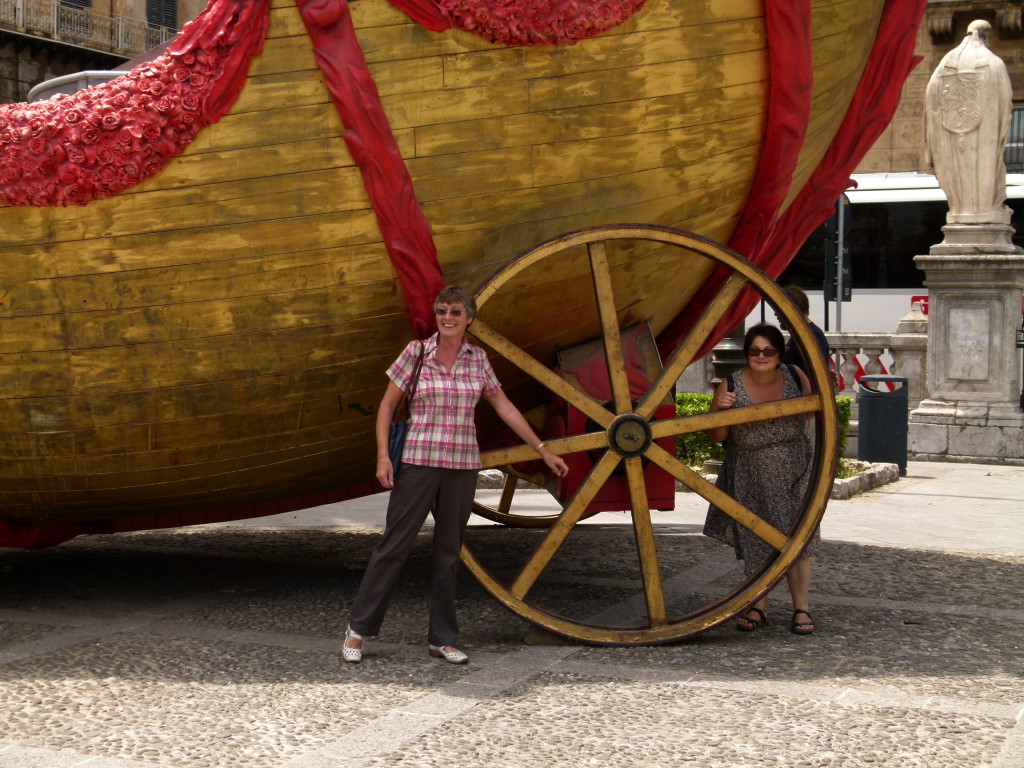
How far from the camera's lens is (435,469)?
414 centimetres

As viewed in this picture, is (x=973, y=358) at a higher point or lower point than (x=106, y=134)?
lower

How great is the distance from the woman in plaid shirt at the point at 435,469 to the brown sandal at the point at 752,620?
1.11 metres

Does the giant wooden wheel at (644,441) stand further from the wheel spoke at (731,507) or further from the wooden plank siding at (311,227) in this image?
the wooden plank siding at (311,227)

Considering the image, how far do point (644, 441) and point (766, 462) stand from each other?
1.74 feet

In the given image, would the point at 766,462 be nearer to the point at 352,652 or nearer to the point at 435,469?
the point at 435,469

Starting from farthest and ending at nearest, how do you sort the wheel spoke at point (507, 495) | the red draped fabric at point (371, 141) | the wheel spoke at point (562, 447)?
the wheel spoke at point (507, 495)
the wheel spoke at point (562, 447)
the red draped fabric at point (371, 141)

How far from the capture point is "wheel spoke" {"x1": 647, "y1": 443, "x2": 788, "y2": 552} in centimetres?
438

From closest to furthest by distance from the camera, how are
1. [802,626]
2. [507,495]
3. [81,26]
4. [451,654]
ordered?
[451,654] < [802,626] < [507,495] < [81,26]

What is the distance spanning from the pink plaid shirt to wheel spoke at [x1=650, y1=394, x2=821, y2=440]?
674 millimetres

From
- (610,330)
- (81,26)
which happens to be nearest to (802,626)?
(610,330)

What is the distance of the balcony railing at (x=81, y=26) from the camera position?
24984mm

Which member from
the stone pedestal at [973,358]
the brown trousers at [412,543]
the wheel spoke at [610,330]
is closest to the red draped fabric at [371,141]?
the wheel spoke at [610,330]

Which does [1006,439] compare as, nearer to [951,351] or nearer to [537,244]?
[951,351]

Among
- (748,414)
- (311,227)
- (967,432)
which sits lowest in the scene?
(967,432)
